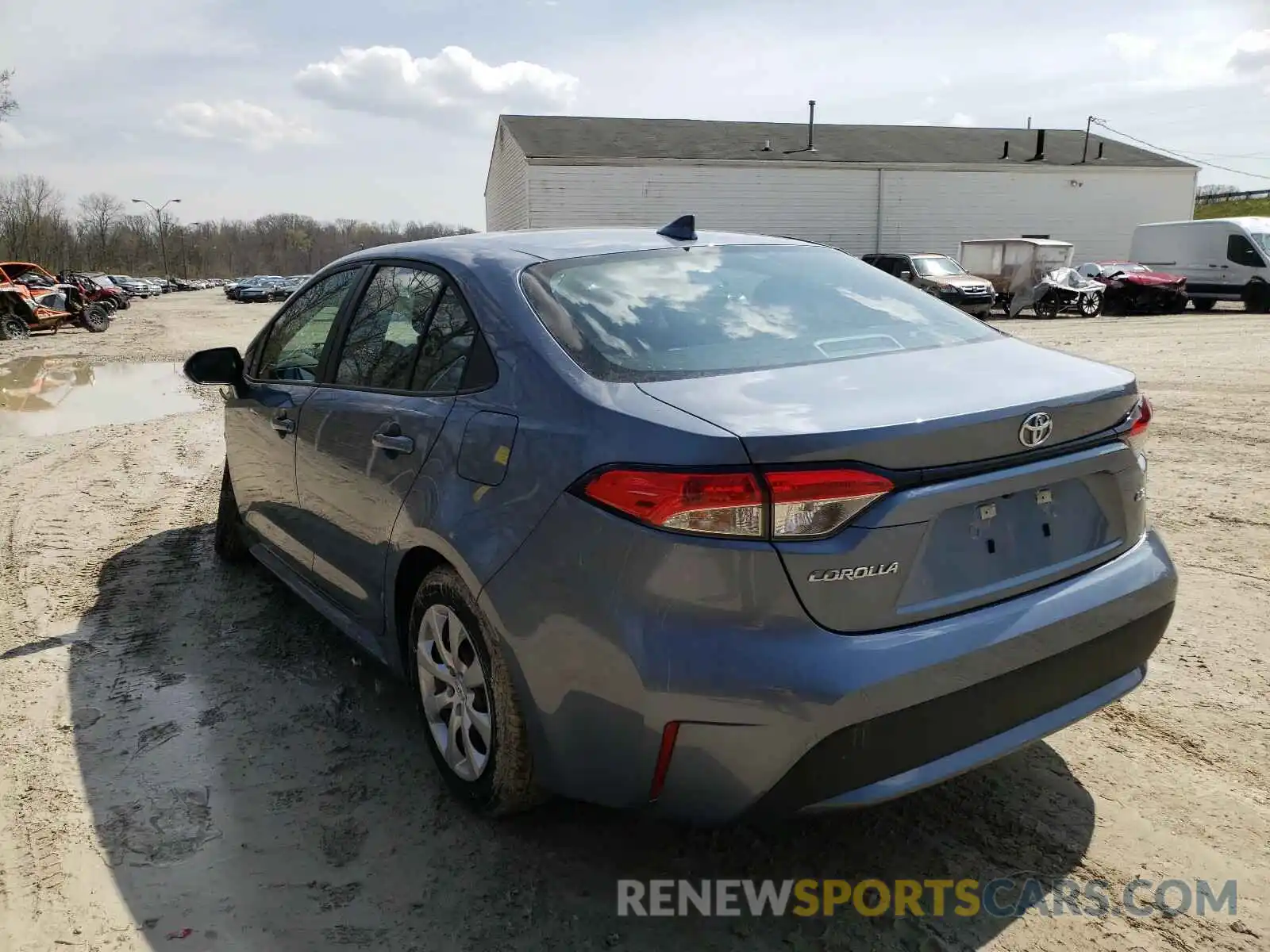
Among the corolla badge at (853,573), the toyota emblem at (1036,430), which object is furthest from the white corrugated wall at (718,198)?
the corolla badge at (853,573)

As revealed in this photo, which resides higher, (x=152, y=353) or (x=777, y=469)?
(x=777, y=469)

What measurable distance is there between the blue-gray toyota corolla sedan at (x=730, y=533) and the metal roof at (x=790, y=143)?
1231 inches

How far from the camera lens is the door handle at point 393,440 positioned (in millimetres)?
2844

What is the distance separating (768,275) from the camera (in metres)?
3.11

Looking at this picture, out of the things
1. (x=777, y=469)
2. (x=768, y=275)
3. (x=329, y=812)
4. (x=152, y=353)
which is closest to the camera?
(x=777, y=469)

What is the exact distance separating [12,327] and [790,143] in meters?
26.8

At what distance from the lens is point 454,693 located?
9.01 feet

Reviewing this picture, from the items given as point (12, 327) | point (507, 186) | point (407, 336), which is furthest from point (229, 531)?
point (507, 186)

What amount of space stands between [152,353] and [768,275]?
18994 mm

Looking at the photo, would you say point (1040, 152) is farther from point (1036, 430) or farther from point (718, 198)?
point (1036, 430)

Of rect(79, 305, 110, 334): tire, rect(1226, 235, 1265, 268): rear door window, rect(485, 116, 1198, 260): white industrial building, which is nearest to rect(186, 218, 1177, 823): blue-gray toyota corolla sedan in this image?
rect(1226, 235, 1265, 268): rear door window

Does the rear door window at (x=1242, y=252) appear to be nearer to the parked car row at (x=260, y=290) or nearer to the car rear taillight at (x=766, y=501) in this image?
the car rear taillight at (x=766, y=501)

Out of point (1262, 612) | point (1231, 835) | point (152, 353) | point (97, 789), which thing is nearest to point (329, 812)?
point (97, 789)

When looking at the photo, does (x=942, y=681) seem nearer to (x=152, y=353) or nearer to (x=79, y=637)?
(x=79, y=637)
